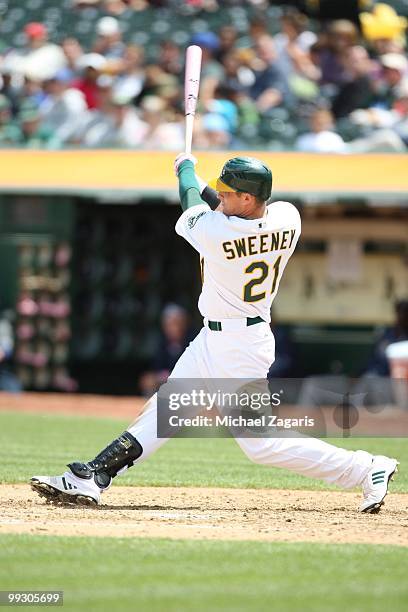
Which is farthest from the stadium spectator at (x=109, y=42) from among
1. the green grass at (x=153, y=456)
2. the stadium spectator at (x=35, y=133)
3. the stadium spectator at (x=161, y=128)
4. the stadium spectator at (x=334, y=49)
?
the green grass at (x=153, y=456)

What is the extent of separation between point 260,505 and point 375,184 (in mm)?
6958

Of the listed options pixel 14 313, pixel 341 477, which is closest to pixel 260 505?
pixel 341 477

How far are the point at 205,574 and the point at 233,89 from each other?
34.5 feet

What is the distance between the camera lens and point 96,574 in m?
4.38

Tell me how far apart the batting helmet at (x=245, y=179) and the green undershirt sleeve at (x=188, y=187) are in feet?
0.67

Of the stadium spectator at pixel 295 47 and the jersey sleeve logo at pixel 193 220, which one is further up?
the jersey sleeve logo at pixel 193 220

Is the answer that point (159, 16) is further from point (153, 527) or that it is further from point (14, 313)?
point (153, 527)

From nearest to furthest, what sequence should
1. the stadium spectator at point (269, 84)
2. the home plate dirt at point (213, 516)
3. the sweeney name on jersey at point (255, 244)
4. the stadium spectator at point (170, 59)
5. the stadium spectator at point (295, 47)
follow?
the home plate dirt at point (213, 516), the sweeney name on jersey at point (255, 244), the stadium spectator at point (269, 84), the stadium spectator at point (295, 47), the stadium spectator at point (170, 59)

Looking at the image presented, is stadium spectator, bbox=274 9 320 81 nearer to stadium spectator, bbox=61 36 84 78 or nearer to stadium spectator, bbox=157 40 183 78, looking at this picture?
stadium spectator, bbox=157 40 183 78

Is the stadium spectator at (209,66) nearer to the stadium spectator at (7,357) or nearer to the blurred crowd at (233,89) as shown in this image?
the blurred crowd at (233,89)

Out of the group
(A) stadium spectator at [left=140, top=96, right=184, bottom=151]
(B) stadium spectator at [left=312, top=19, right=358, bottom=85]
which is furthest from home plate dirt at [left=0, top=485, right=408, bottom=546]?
(B) stadium spectator at [left=312, top=19, right=358, bottom=85]

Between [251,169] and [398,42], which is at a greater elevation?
[251,169]

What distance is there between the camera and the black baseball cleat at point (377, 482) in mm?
6023

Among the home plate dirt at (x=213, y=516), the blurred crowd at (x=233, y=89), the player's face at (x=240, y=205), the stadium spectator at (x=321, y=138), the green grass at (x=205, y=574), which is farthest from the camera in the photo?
the blurred crowd at (x=233, y=89)
